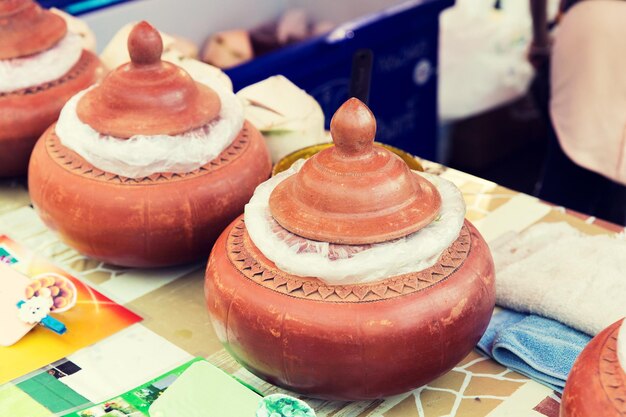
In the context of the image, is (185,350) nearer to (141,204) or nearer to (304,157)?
(141,204)

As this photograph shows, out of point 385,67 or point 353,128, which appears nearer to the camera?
point 353,128

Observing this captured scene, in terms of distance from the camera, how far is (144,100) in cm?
137

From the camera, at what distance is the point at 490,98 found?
11.3 feet

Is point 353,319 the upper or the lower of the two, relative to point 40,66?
lower

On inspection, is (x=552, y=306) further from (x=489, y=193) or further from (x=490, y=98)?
(x=490, y=98)

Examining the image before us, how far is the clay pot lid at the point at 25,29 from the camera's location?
1.63 metres

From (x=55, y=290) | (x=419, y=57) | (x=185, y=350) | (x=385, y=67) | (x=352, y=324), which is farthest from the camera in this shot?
(x=419, y=57)

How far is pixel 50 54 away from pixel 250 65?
0.91 m

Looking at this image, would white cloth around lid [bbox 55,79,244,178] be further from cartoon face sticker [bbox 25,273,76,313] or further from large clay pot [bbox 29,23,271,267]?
cartoon face sticker [bbox 25,273,76,313]

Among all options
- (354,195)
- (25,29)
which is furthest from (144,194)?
(25,29)

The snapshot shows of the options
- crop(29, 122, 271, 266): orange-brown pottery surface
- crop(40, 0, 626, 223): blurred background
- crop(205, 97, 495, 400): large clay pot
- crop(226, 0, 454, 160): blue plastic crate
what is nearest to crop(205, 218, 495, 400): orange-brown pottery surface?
crop(205, 97, 495, 400): large clay pot

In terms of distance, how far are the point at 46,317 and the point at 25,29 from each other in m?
0.67

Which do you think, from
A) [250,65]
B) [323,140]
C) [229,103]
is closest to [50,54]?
[229,103]

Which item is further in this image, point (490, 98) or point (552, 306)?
point (490, 98)
